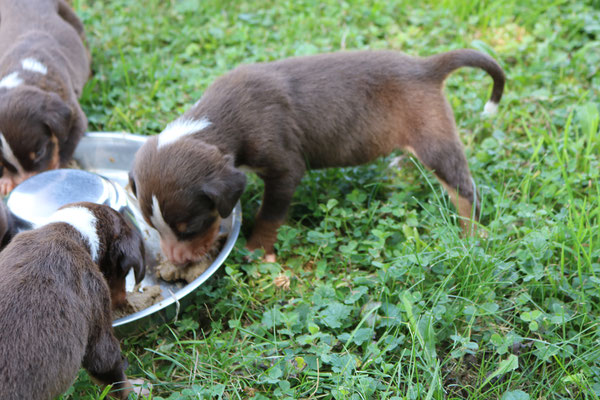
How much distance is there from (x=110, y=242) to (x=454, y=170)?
7.13ft

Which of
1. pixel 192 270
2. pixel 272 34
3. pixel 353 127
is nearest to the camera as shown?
pixel 192 270

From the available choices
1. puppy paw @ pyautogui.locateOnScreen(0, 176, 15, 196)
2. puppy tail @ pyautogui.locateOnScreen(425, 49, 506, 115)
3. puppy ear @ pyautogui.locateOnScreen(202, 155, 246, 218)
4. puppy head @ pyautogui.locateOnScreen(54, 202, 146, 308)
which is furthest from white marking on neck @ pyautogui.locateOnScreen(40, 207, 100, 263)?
puppy tail @ pyautogui.locateOnScreen(425, 49, 506, 115)

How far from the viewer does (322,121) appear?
4.13 metres

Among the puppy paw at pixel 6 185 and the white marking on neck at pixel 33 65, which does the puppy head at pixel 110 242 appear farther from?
the white marking on neck at pixel 33 65

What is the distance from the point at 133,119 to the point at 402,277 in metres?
2.82

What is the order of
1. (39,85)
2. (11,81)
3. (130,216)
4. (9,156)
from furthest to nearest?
(39,85) < (11,81) < (9,156) < (130,216)

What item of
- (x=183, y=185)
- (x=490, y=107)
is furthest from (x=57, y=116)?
(x=490, y=107)

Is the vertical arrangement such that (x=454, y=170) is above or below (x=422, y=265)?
above

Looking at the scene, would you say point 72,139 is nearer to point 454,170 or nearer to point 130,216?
point 130,216

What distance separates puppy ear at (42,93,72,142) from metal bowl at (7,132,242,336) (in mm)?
345

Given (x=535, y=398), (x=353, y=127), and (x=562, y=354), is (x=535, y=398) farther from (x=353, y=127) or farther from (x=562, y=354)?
(x=353, y=127)

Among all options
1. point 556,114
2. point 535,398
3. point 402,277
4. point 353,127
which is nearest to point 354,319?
point 402,277

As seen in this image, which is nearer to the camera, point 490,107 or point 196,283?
point 196,283

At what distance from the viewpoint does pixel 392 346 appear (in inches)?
122
